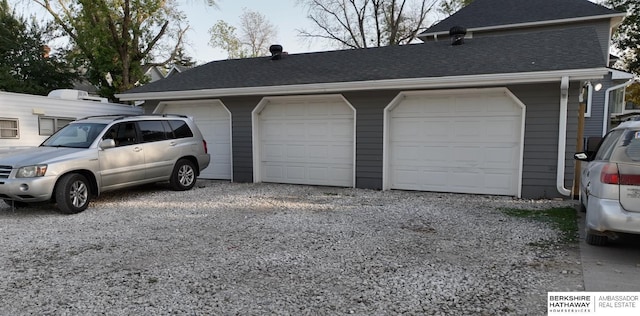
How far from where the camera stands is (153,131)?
320 inches

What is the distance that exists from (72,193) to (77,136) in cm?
131

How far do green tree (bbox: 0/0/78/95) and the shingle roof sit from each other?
18.1 m

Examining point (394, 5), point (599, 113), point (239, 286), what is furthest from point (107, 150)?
point (394, 5)

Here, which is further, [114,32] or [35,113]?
[114,32]

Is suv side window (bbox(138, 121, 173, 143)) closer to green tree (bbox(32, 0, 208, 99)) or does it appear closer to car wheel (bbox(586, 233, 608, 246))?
car wheel (bbox(586, 233, 608, 246))

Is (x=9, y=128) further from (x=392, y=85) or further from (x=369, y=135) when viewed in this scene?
(x=392, y=85)

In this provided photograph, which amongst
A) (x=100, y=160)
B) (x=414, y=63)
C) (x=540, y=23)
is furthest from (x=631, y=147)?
(x=540, y=23)

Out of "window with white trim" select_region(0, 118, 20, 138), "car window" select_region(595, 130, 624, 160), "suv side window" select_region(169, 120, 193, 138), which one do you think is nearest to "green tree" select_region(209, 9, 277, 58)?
"window with white trim" select_region(0, 118, 20, 138)

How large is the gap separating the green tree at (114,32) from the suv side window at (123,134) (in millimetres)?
16005

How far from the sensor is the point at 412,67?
882 cm

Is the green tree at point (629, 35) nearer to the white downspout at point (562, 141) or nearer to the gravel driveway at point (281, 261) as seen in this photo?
the white downspout at point (562, 141)

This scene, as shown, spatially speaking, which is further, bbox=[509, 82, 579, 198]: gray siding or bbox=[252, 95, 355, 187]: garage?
bbox=[252, 95, 355, 187]: garage

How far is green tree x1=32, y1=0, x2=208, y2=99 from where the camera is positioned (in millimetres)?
20844

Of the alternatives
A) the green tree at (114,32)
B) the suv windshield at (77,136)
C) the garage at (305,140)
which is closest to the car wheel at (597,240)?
the garage at (305,140)
